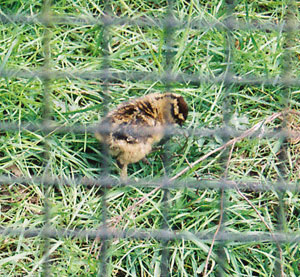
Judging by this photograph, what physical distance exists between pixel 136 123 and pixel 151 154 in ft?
0.34

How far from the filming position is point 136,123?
1.53 meters

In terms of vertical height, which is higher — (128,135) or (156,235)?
(128,135)

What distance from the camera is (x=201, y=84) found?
5.52 feet

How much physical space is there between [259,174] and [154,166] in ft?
0.96

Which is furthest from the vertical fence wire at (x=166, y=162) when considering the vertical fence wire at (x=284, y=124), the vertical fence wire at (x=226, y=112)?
the vertical fence wire at (x=284, y=124)

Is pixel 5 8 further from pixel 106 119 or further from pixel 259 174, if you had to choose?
pixel 259 174

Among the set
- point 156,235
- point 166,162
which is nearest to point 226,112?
point 166,162

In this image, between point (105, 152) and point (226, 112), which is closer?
point (105, 152)

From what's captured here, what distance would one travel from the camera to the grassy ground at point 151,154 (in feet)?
4.61

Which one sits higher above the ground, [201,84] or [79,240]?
[201,84]

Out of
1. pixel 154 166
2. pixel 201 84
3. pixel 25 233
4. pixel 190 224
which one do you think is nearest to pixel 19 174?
pixel 25 233

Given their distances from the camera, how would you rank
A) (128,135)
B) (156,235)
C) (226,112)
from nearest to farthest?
1. (156,235)
2. (128,135)
3. (226,112)

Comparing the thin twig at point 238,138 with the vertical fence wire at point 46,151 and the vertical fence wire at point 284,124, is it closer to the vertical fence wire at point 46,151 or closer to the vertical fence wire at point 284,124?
the vertical fence wire at point 284,124

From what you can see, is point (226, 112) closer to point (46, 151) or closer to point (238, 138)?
point (238, 138)
